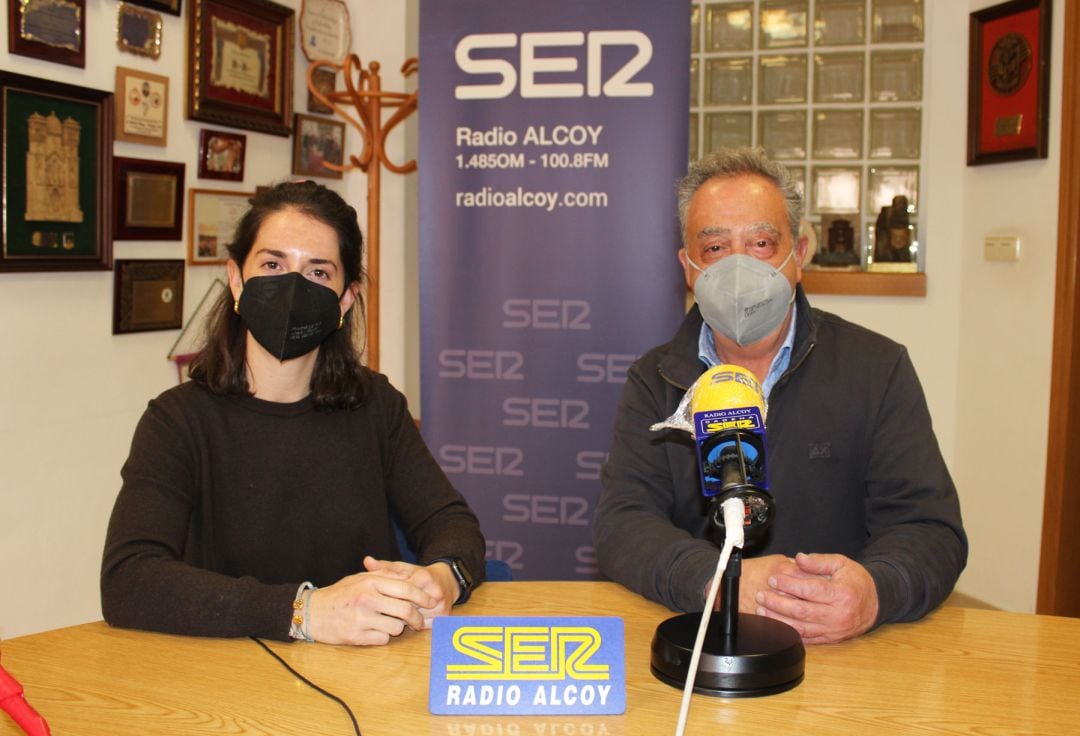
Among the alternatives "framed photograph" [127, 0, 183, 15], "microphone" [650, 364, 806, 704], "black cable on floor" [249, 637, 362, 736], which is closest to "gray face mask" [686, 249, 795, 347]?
"microphone" [650, 364, 806, 704]

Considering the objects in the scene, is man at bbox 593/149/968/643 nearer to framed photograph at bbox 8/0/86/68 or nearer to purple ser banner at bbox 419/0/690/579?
purple ser banner at bbox 419/0/690/579

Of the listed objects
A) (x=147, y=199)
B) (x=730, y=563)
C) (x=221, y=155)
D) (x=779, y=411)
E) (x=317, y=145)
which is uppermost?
(x=317, y=145)

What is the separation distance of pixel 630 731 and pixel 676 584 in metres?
0.41

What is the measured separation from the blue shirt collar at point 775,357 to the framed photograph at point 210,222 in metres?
1.79

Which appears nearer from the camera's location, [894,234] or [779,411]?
[779,411]

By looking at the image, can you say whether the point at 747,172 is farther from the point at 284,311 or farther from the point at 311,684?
the point at 311,684

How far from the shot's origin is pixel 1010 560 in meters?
3.75

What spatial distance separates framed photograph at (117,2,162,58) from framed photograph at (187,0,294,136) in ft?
0.45

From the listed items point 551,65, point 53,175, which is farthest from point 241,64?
point 551,65

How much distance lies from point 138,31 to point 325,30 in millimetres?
924

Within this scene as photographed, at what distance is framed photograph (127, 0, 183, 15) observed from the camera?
2971 mm

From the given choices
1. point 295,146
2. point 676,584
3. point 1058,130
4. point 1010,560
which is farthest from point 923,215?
point 676,584

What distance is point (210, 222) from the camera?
3287 mm

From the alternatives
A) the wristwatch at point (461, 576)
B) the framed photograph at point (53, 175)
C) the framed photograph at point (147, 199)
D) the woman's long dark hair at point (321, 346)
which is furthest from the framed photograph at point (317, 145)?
the wristwatch at point (461, 576)
